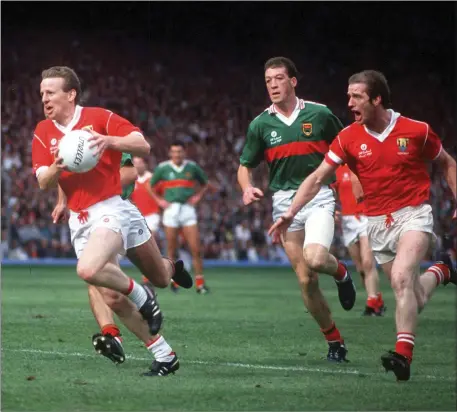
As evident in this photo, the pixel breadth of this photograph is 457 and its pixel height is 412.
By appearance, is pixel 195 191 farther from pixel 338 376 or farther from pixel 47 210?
pixel 338 376

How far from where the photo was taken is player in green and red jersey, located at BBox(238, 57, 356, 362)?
31.2 feet

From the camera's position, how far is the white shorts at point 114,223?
8109 mm

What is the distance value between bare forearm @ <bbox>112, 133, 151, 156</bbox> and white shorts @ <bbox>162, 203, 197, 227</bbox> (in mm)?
11311

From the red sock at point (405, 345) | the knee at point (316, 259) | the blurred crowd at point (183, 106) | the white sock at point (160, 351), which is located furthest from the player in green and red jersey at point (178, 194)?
the red sock at point (405, 345)

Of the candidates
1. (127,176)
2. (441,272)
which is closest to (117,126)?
(127,176)

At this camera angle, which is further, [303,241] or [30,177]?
[30,177]

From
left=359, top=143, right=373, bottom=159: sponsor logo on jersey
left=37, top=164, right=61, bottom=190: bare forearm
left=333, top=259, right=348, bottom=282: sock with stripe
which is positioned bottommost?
left=333, top=259, right=348, bottom=282: sock with stripe

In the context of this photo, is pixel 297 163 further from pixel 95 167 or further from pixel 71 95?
pixel 71 95

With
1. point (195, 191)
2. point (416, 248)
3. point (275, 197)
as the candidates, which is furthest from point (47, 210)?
point (416, 248)

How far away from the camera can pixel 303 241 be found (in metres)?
9.84

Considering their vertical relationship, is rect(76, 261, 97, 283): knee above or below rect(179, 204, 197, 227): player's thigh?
above

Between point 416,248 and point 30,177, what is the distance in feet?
75.2

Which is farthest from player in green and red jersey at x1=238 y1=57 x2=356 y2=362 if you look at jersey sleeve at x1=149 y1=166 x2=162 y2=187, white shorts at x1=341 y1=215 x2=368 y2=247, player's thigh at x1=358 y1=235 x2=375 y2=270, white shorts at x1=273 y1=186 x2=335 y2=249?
jersey sleeve at x1=149 y1=166 x2=162 y2=187

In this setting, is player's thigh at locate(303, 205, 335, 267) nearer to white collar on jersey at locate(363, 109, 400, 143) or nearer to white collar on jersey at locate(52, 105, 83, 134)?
white collar on jersey at locate(363, 109, 400, 143)
